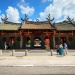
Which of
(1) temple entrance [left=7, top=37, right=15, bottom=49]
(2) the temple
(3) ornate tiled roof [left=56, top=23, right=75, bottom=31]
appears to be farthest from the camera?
(1) temple entrance [left=7, top=37, right=15, bottom=49]

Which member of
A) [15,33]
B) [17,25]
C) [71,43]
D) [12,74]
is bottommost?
[12,74]

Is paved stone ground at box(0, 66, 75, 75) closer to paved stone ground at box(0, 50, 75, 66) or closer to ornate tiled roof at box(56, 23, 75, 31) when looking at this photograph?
paved stone ground at box(0, 50, 75, 66)

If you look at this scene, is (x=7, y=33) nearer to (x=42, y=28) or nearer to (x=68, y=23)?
(x=42, y=28)

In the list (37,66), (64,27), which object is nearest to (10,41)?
(64,27)

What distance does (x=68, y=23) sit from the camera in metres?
34.5

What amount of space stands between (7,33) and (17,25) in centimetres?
371

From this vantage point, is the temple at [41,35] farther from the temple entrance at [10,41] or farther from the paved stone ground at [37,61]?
the paved stone ground at [37,61]

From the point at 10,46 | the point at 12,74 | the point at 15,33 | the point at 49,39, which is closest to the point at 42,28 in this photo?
the point at 49,39

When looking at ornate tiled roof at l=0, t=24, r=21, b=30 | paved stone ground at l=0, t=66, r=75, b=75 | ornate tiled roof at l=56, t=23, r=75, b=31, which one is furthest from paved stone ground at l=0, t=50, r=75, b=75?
ornate tiled roof at l=0, t=24, r=21, b=30

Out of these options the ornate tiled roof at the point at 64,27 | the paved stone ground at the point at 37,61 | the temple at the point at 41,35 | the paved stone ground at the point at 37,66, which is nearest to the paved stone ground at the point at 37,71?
the paved stone ground at the point at 37,66

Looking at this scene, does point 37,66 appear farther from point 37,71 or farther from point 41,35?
point 41,35

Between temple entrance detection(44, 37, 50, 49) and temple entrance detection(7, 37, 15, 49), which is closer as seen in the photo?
temple entrance detection(44, 37, 50, 49)

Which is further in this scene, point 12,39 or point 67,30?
point 12,39

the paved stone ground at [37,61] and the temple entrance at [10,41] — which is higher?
the temple entrance at [10,41]
